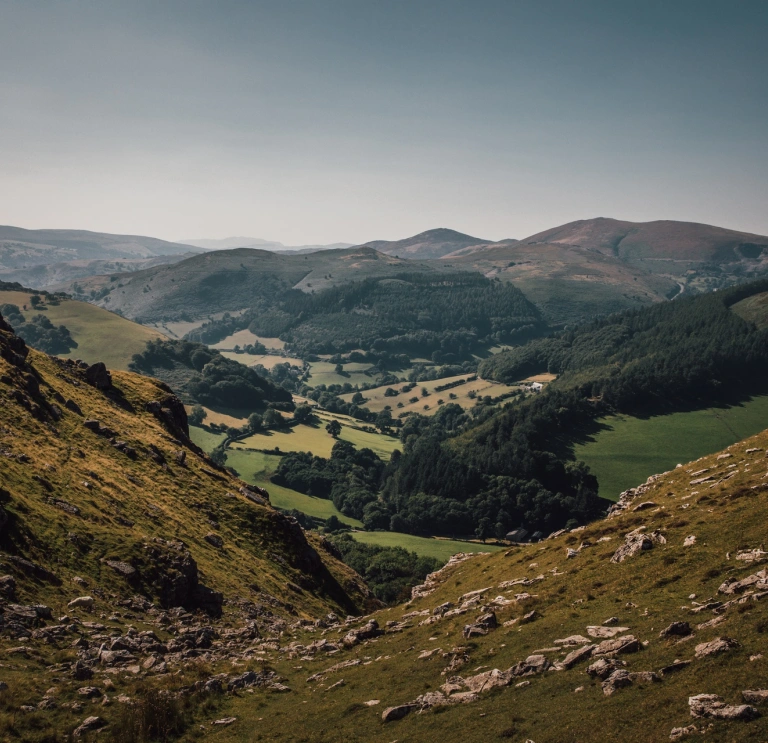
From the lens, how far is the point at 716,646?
25.0 m

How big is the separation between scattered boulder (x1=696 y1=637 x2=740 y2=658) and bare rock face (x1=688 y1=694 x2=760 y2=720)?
10.4 ft

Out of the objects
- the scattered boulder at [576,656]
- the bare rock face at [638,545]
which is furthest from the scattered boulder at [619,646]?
the bare rock face at [638,545]

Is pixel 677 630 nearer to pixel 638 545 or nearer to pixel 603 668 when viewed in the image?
pixel 603 668

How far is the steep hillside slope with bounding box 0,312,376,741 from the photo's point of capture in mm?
34344

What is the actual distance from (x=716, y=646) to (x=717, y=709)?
4.20 meters

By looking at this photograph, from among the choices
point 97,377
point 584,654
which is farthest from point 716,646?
point 97,377

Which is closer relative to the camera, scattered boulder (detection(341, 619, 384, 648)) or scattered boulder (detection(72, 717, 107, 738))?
scattered boulder (detection(72, 717, 107, 738))

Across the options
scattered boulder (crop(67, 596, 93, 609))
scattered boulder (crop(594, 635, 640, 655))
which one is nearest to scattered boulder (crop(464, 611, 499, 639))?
scattered boulder (crop(594, 635, 640, 655))

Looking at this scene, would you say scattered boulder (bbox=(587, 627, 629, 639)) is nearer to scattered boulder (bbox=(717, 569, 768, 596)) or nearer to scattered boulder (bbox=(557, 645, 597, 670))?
scattered boulder (bbox=(557, 645, 597, 670))

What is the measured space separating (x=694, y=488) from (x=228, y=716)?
44.8 m

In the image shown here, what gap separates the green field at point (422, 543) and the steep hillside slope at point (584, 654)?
113814 millimetres

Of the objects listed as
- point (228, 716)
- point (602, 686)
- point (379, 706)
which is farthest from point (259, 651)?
point (602, 686)

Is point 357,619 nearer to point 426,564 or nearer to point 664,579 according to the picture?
point 664,579

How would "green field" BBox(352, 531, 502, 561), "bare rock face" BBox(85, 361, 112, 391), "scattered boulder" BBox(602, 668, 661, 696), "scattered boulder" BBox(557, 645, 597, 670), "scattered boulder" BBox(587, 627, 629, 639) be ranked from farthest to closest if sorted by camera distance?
"green field" BBox(352, 531, 502, 561), "bare rock face" BBox(85, 361, 112, 391), "scattered boulder" BBox(587, 627, 629, 639), "scattered boulder" BBox(557, 645, 597, 670), "scattered boulder" BBox(602, 668, 661, 696)
